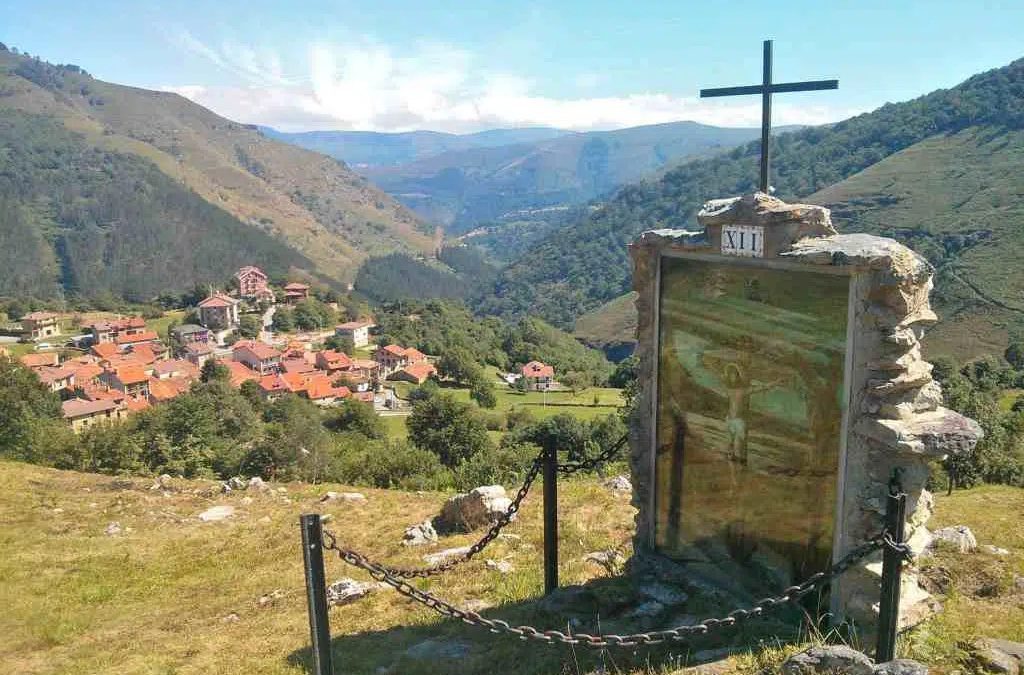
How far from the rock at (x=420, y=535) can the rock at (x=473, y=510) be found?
36 centimetres

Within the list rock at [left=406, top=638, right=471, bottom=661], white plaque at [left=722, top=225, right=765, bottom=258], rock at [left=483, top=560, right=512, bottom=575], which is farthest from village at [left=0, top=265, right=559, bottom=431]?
white plaque at [left=722, top=225, right=765, bottom=258]

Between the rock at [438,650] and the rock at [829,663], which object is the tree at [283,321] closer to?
the rock at [438,650]

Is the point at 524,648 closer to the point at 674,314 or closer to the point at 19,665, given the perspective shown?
the point at 674,314

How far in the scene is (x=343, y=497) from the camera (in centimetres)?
1561

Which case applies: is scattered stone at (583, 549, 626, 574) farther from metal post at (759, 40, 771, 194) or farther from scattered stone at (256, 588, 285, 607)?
metal post at (759, 40, 771, 194)

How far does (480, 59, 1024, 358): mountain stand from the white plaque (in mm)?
46993

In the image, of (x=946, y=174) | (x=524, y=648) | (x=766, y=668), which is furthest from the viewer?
(x=946, y=174)

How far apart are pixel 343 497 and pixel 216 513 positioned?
8.40 feet

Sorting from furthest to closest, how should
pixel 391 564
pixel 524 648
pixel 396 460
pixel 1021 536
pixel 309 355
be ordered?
pixel 309 355, pixel 396 460, pixel 391 564, pixel 1021 536, pixel 524 648

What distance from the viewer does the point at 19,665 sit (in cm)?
817

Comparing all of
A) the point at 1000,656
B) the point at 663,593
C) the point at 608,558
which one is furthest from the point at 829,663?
the point at 608,558

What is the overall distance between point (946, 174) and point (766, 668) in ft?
453

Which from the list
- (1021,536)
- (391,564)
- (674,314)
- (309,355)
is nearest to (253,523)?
(391,564)

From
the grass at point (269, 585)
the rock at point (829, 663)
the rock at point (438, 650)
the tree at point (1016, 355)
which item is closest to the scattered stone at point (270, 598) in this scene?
the grass at point (269, 585)
